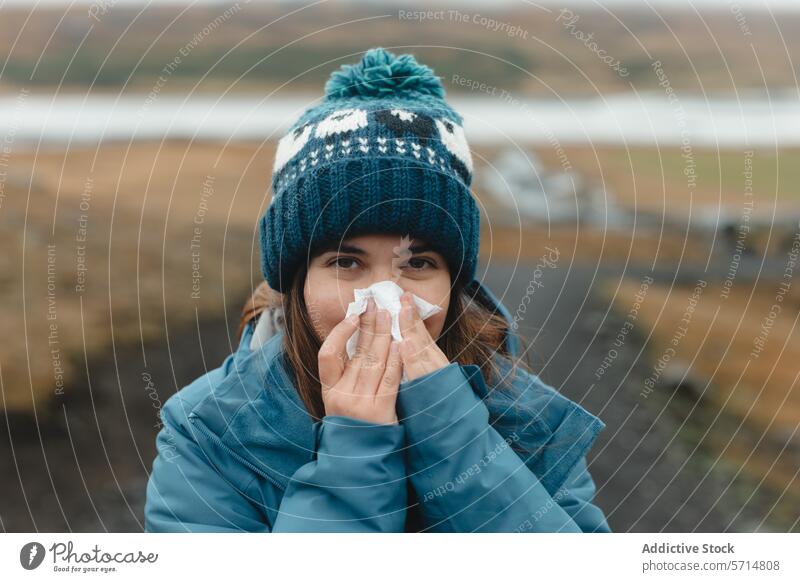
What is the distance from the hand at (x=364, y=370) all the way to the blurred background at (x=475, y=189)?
0.37 metres

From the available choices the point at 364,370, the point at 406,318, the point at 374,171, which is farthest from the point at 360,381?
the point at 374,171

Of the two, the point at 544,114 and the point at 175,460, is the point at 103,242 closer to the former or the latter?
the point at 175,460

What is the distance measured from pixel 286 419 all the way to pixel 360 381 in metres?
0.17

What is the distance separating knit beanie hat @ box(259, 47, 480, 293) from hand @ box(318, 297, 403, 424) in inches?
6.7

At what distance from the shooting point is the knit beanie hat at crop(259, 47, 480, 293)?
1374 mm

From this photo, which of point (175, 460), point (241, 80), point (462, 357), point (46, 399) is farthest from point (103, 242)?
point (462, 357)

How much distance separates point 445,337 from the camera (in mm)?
1624

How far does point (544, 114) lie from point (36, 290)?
159 centimetres

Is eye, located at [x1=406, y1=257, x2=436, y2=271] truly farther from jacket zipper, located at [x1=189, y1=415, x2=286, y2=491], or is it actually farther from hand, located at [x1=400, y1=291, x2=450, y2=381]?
jacket zipper, located at [x1=189, y1=415, x2=286, y2=491]

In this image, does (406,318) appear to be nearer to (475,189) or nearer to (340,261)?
(340,261)

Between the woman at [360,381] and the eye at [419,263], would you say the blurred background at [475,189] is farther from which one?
the eye at [419,263]

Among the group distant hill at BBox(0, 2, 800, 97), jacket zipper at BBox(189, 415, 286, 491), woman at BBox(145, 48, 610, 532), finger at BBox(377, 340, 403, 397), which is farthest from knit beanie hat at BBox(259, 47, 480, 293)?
distant hill at BBox(0, 2, 800, 97)

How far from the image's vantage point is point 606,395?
3.10m

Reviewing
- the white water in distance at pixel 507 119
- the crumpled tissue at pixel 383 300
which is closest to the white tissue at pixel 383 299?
the crumpled tissue at pixel 383 300
